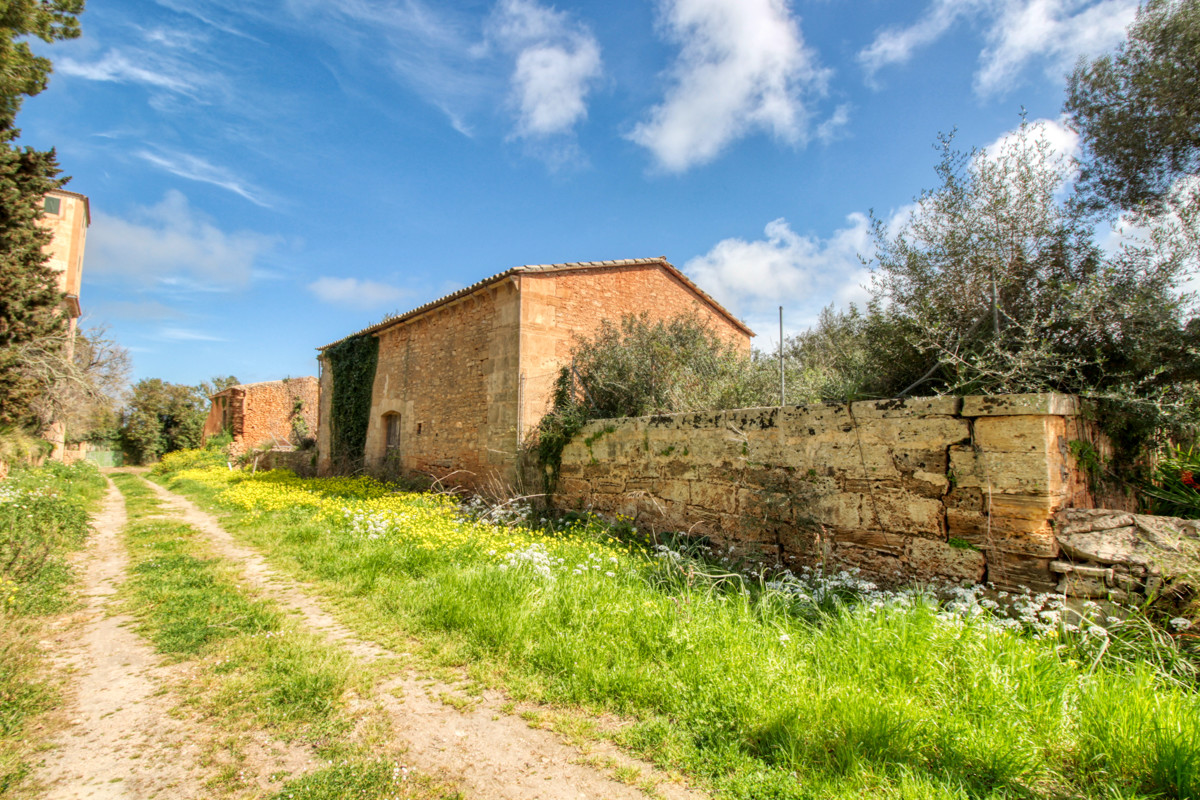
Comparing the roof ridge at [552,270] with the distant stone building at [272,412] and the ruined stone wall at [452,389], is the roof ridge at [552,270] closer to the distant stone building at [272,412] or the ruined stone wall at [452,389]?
the ruined stone wall at [452,389]

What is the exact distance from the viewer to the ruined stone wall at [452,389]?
1023 cm

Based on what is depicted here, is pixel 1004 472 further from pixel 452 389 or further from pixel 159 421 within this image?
pixel 159 421

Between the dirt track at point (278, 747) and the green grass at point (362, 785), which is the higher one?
the green grass at point (362, 785)

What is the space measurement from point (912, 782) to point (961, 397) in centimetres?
314

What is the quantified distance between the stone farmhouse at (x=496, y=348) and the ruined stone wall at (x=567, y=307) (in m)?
0.02

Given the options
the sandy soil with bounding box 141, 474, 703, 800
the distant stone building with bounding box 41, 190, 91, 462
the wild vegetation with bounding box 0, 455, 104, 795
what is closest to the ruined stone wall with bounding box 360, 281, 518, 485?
the wild vegetation with bounding box 0, 455, 104, 795

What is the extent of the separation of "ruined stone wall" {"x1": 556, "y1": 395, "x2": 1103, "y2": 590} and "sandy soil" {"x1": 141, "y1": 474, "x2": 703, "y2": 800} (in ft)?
10.5

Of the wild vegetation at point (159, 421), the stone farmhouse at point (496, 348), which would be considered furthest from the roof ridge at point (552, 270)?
the wild vegetation at point (159, 421)

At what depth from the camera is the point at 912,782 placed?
2.29m

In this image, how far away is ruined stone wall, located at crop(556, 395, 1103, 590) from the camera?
4.03 metres

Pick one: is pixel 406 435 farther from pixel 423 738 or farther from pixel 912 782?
pixel 912 782

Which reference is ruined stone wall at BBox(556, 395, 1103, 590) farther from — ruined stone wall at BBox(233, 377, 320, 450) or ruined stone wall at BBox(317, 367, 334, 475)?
ruined stone wall at BBox(233, 377, 320, 450)

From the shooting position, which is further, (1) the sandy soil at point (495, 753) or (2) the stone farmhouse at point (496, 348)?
(2) the stone farmhouse at point (496, 348)

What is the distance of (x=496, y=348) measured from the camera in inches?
411
